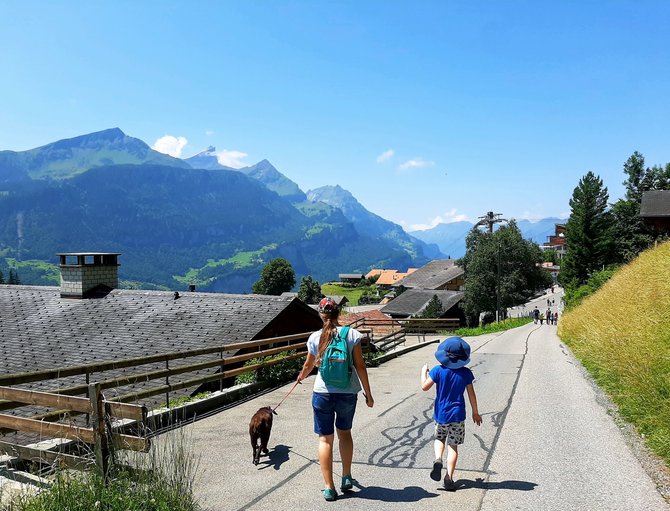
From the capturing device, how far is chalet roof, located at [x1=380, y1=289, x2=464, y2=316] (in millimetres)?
66438

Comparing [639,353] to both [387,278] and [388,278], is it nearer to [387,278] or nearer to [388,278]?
[388,278]

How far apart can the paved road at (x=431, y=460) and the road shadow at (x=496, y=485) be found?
0.04ft

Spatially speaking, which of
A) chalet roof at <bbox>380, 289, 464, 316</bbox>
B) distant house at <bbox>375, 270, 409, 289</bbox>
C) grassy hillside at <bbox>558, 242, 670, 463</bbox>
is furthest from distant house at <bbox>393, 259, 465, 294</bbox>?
grassy hillside at <bbox>558, 242, 670, 463</bbox>

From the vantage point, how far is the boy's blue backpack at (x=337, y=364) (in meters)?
4.76

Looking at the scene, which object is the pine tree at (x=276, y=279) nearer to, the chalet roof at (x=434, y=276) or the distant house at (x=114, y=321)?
the chalet roof at (x=434, y=276)

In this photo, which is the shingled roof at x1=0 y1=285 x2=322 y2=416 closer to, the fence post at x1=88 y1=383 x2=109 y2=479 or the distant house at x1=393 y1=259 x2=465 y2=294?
the fence post at x1=88 y1=383 x2=109 y2=479

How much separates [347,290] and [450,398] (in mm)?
146622

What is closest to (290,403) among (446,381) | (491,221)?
(446,381)

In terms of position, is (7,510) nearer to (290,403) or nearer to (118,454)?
(118,454)

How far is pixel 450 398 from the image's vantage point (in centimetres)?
521

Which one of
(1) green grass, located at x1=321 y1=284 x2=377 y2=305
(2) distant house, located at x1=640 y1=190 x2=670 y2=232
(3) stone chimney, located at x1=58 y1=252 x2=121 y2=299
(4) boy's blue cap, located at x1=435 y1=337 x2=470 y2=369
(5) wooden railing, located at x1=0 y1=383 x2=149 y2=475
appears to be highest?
(2) distant house, located at x1=640 y1=190 x2=670 y2=232

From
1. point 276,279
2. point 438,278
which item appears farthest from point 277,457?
point 438,278

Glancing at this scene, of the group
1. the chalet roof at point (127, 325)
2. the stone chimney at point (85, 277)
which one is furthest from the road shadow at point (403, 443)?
the stone chimney at point (85, 277)

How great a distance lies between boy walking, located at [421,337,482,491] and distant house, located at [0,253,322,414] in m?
7.77
